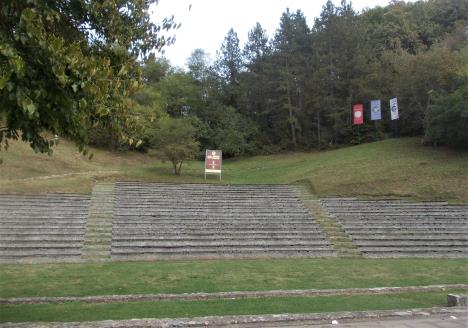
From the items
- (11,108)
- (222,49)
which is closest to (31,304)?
(11,108)

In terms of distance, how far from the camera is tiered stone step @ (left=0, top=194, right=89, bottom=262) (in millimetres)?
17656

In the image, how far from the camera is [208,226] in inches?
867

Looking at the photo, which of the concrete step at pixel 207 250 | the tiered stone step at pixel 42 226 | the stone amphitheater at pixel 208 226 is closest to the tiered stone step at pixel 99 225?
the stone amphitheater at pixel 208 226

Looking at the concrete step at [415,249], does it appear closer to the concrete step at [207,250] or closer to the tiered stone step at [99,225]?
the concrete step at [207,250]

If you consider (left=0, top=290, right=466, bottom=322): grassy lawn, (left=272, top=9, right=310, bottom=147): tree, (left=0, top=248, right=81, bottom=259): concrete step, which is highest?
(left=272, top=9, right=310, bottom=147): tree

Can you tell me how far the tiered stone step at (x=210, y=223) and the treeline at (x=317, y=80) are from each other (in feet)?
49.1

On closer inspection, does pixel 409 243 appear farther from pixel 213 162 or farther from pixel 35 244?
pixel 213 162

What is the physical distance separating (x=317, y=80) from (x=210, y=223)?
→ 109 feet

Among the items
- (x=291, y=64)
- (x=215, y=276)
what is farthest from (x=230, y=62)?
(x=215, y=276)

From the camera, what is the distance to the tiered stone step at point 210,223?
19.3 metres

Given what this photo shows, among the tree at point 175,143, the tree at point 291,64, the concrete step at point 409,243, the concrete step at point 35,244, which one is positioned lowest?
the concrete step at point 409,243

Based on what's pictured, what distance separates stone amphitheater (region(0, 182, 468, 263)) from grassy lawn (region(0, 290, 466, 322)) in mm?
8510

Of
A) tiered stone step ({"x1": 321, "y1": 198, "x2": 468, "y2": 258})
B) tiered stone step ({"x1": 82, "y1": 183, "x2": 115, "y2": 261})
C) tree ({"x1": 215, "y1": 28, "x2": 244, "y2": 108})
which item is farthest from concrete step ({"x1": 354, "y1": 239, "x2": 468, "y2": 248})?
tree ({"x1": 215, "y1": 28, "x2": 244, "y2": 108})

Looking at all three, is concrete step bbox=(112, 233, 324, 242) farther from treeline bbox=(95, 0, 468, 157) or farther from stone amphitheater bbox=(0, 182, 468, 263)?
treeline bbox=(95, 0, 468, 157)
